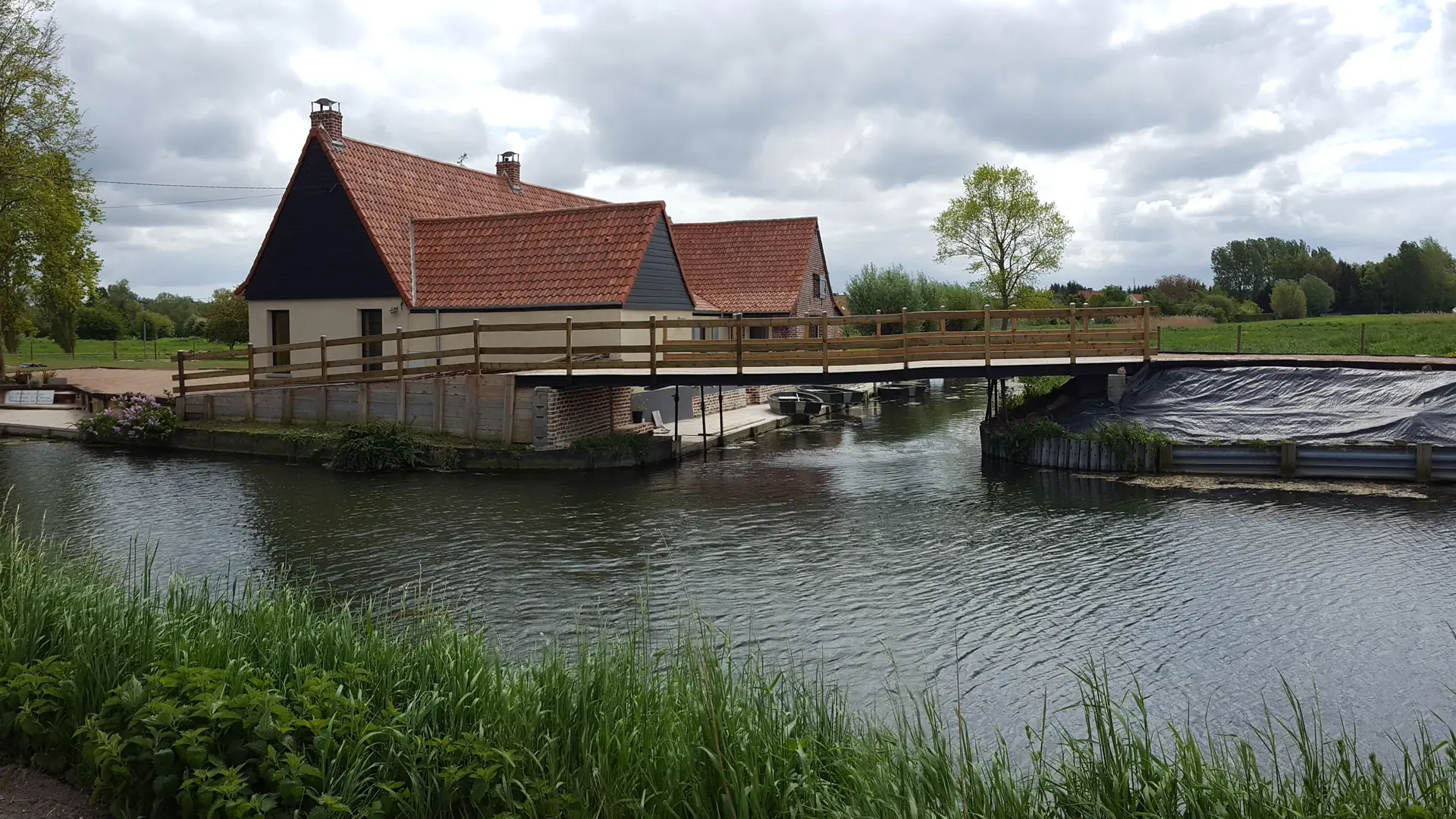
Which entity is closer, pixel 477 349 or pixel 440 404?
pixel 477 349

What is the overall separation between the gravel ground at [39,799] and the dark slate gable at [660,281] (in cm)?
2051

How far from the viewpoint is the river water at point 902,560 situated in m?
10.5

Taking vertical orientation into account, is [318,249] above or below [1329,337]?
above

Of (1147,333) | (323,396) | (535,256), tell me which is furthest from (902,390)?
(323,396)

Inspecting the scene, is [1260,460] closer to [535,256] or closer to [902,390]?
[535,256]

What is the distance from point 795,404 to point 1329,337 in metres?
30.7

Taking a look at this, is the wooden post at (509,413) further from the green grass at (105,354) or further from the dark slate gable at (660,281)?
the green grass at (105,354)

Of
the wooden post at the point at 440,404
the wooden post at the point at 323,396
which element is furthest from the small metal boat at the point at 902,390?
the wooden post at the point at 323,396

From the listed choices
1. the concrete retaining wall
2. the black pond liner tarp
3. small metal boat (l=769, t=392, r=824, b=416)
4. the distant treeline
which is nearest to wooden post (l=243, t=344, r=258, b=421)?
the concrete retaining wall

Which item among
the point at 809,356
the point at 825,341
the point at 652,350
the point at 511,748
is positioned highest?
the point at 825,341

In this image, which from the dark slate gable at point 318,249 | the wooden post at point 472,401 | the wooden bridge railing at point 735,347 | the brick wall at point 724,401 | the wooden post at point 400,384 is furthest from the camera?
the brick wall at point 724,401

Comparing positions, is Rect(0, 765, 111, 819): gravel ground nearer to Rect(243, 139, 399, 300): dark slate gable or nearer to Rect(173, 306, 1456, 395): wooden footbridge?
Rect(173, 306, 1456, 395): wooden footbridge

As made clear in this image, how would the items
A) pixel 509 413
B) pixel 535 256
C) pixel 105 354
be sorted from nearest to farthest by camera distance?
1. pixel 509 413
2. pixel 535 256
3. pixel 105 354

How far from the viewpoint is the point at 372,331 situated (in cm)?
2914
